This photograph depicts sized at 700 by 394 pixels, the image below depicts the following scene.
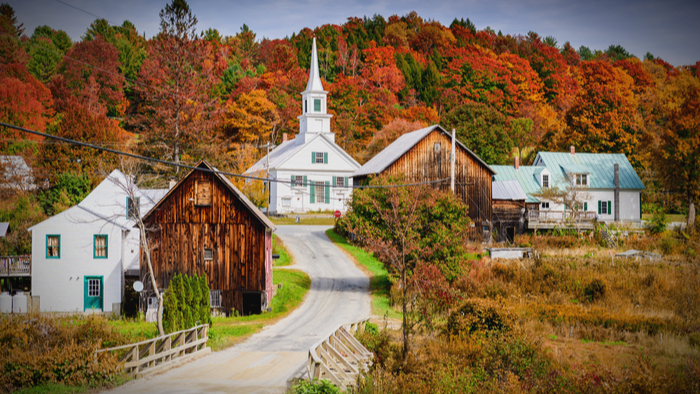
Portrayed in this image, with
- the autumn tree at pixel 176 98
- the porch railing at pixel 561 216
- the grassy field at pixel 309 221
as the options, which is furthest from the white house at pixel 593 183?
the autumn tree at pixel 176 98

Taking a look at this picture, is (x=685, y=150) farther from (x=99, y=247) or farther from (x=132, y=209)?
(x=99, y=247)

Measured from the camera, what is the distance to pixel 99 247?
32781 mm

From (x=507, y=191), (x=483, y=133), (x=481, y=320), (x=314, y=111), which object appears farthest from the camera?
(x=314, y=111)

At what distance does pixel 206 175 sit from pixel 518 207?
26504mm

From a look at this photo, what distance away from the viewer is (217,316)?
28609 mm

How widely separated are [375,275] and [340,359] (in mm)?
20527

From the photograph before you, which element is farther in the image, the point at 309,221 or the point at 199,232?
the point at 309,221

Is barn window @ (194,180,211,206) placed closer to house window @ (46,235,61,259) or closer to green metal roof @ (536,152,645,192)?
house window @ (46,235,61,259)

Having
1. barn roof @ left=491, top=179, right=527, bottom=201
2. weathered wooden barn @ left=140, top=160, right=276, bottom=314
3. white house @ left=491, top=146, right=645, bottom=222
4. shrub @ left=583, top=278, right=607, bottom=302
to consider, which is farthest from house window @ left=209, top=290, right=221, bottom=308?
white house @ left=491, top=146, right=645, bottom=222

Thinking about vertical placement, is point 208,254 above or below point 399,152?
Answer: below

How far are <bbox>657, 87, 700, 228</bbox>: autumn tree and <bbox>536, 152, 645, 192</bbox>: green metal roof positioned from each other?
15.2 feet

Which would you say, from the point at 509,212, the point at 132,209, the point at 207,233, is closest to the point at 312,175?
the point at 509,212

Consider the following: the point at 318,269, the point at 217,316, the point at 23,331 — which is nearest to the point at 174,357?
the point at 23,331

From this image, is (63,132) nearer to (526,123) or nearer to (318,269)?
(318,269)
